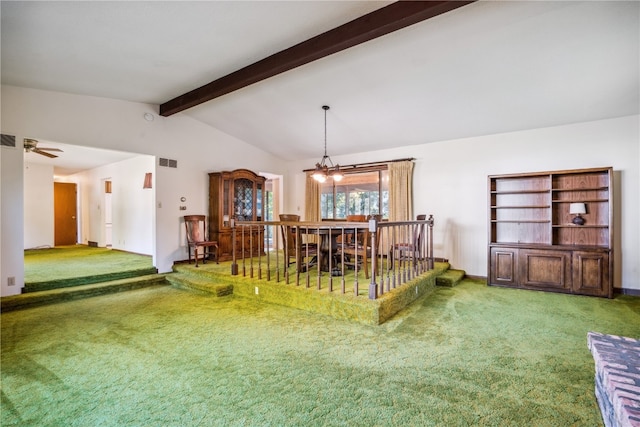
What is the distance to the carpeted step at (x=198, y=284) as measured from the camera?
15.2ft

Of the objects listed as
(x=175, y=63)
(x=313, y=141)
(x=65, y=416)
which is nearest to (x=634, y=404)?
(x=65, y=416)

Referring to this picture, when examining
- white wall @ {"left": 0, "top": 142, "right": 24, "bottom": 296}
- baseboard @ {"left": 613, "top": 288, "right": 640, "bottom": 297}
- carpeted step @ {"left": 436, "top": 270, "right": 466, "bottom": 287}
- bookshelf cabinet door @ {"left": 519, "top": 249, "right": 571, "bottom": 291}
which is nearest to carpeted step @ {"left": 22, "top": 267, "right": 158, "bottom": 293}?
white wall @ {"left": 0, "top": 142, "right": 24, "bottom": 296}

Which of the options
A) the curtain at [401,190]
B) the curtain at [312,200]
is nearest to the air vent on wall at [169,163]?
the curtain at [312,200]

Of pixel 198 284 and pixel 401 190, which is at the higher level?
pixel 401 190

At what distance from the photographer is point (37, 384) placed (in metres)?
2.25

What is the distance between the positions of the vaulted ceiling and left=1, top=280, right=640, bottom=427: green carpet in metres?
3.03

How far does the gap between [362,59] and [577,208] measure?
13.3ft

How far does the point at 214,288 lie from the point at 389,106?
409cm

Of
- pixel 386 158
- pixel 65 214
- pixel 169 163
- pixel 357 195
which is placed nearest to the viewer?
pixel 169 163

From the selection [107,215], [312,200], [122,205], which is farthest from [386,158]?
[107,215]

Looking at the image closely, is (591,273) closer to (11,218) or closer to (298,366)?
(298,366)

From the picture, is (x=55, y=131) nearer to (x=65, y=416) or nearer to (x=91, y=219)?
(x=65, y=416)

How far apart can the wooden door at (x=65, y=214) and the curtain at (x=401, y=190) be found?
33.2 feet

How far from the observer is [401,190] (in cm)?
654
